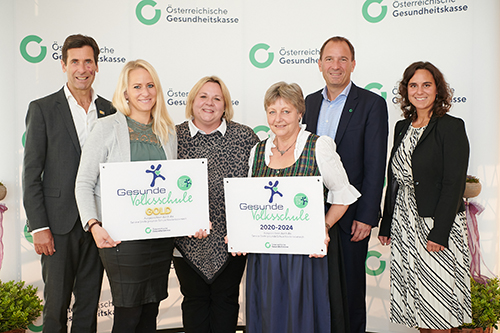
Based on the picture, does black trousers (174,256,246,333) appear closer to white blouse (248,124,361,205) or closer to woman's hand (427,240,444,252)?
white blouse (248,124,361,205)

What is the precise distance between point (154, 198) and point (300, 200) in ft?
2.63

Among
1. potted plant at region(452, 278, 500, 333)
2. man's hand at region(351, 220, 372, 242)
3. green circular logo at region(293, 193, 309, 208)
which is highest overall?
green circular logo at region(293, 193, 309, 208)

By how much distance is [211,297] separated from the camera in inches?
94.8

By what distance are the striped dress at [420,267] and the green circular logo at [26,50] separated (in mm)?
3138

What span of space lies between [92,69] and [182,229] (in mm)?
1274

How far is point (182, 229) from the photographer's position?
2.11m

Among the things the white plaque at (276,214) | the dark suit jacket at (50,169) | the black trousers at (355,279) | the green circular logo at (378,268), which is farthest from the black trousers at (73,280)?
the green circular logo at (378,268)

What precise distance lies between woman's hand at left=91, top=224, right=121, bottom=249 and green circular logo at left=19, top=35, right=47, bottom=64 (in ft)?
7.08

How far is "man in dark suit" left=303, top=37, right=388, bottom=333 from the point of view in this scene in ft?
8.19

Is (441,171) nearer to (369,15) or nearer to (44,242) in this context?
(369,15)

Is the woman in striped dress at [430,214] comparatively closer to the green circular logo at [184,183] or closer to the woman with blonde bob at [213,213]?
the woman with blonde bob at [213,213]

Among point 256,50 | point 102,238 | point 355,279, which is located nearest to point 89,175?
point 102,238

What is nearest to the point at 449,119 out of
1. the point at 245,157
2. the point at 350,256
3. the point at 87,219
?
the point at 350,256

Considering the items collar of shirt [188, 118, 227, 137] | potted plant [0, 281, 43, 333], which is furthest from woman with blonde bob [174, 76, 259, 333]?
potted plant [0, 281, 43, 333]
